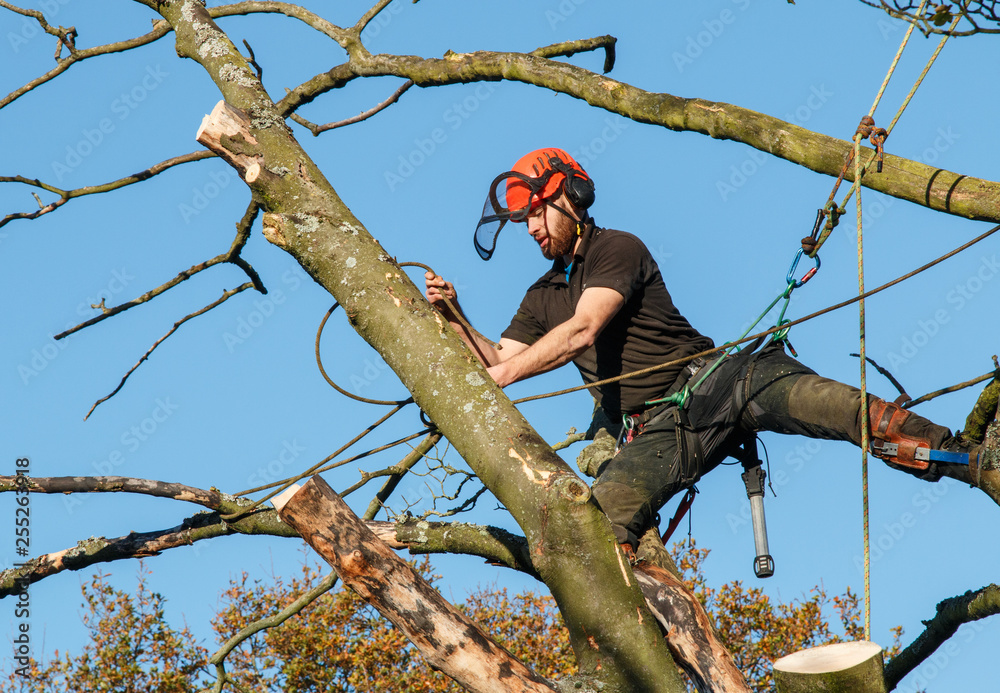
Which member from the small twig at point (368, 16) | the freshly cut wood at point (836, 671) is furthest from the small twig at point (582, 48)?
the freshly cut wood at point (836, 671)

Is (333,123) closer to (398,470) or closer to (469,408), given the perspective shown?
(398,470)

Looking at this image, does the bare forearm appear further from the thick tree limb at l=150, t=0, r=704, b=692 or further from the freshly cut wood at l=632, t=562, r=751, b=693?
the freshly cut wood at l=632, t=562, r=751, b=693

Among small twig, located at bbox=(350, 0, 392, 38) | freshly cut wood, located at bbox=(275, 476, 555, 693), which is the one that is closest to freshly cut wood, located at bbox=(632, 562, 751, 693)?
freshly cut wood, located at bbox=(275, 476, 555, 693)

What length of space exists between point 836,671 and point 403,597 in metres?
1.23

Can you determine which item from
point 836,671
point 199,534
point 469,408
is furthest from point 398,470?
point 836,671

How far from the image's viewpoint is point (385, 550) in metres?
2.86

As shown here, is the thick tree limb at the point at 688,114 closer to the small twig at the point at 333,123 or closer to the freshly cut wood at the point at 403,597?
the small twig at the point at 333,123

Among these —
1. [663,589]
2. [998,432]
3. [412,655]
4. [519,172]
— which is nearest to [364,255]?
[519,172]

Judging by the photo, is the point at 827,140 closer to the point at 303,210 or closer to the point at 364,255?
the point at 364,255

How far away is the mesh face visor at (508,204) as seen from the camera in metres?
4.23

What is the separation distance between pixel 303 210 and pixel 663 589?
183 centimetres

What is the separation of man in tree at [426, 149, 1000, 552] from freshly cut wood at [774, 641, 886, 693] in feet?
3.92

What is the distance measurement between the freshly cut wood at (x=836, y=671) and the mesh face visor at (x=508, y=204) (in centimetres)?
248

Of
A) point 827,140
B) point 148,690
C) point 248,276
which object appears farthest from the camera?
point 148,690
